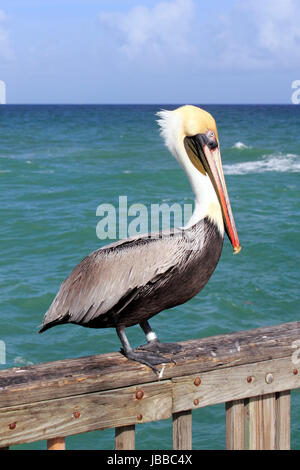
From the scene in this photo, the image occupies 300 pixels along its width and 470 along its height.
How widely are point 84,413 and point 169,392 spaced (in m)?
0.30

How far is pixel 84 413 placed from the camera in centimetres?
194

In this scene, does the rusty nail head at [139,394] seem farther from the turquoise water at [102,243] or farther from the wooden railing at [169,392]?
the turquoise water at [102,243]

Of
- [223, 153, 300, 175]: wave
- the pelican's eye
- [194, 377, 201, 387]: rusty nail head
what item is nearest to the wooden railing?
[194, 377, 201, 387]: rusty nail head

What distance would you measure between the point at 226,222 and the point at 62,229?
30.5 ft

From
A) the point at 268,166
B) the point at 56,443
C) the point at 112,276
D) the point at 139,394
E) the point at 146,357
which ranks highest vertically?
the point at 268,166

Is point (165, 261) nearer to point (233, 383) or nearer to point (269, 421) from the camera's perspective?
point (233, 383)

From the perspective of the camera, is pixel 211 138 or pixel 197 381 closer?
pixel 197 381

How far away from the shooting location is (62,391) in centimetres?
189

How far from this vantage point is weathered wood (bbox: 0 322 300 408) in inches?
73.0

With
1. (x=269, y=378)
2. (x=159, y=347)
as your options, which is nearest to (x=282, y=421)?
(x=269, y=378)

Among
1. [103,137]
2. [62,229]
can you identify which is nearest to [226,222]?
[62,229]

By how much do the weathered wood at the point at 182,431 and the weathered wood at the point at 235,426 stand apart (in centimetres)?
14

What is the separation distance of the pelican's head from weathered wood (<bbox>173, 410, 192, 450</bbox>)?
2.41 ft

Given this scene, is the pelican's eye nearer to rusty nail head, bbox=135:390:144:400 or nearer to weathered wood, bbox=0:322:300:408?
weathered wood, bbox=0:322:300:408
